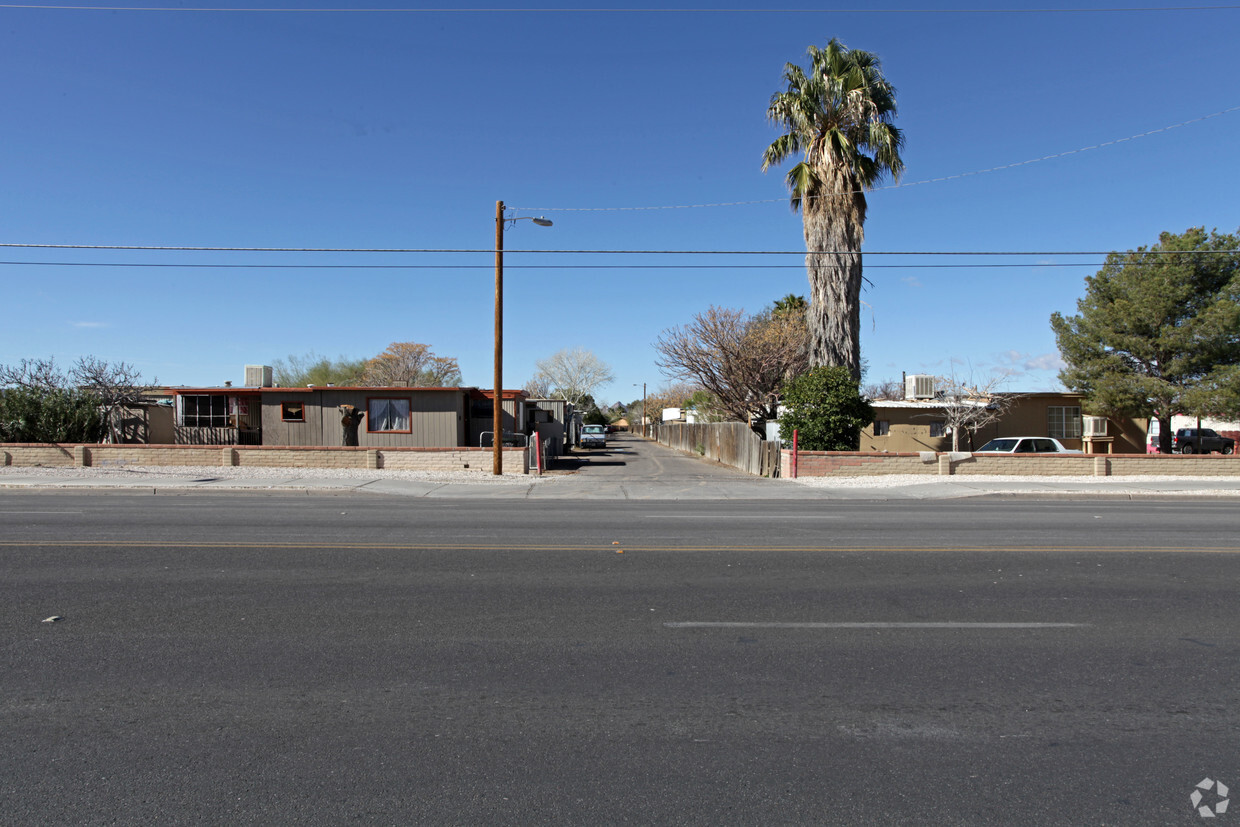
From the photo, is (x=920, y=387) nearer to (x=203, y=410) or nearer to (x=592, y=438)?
(x=592, y=438)

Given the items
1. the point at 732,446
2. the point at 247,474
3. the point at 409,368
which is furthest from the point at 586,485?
the point at 409,368

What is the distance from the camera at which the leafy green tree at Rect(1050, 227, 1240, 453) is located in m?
27.6

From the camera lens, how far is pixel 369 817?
3389 millimetres

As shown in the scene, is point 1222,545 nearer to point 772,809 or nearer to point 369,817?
point 772,809

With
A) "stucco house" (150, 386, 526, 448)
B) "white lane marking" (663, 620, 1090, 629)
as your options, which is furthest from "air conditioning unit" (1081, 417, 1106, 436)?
"white lane marking" (663, 620, 1090, 629)

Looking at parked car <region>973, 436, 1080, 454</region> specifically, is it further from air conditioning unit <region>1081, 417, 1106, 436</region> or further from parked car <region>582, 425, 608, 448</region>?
parked car <region>582, 425, 608, 448</region>

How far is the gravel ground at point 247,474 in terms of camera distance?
21.2 metres

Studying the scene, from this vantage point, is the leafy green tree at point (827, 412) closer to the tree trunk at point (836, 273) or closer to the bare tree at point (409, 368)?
the tree trunk at point (836, 273)

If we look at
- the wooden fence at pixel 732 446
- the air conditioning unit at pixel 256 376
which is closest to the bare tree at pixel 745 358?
the wooden fence at pixel 732 446

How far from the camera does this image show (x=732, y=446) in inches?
1254

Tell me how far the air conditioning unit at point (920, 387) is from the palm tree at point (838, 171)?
500 centimetres

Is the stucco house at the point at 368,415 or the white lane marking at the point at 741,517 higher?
the stucco house at the point at 368,415

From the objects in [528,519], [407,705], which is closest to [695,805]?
[407,705]

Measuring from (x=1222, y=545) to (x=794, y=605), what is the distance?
7.36 metres
